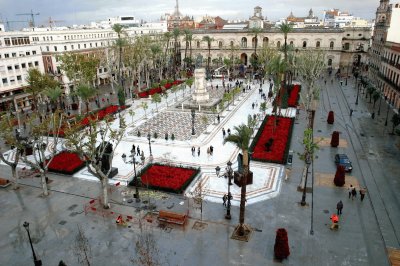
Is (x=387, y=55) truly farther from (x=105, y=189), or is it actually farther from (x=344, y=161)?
(x=105, y=189)

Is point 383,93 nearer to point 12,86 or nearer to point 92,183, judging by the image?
point 92,183

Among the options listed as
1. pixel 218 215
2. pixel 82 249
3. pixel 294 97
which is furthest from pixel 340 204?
pixel 294 97

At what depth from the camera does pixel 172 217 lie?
2412 cm

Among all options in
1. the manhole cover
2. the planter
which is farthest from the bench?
the planter

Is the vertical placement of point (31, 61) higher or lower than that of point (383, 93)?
higher

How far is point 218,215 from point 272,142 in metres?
15.4

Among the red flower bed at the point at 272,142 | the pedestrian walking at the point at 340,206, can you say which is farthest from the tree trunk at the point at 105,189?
the pedestrian walking at the point at 340,206

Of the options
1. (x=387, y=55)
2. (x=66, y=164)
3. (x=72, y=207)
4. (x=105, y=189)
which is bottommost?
(x=72, y=207)

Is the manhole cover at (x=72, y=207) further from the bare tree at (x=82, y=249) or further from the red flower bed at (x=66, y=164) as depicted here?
the red flower bed at (x=66, y=164)

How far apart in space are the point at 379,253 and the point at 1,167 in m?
35.5

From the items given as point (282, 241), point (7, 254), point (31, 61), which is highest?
point (31, 61)

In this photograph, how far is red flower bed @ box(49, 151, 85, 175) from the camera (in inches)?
1294

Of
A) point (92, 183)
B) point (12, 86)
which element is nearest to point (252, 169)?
point (92, 183)

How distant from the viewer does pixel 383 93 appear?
5978 cm
